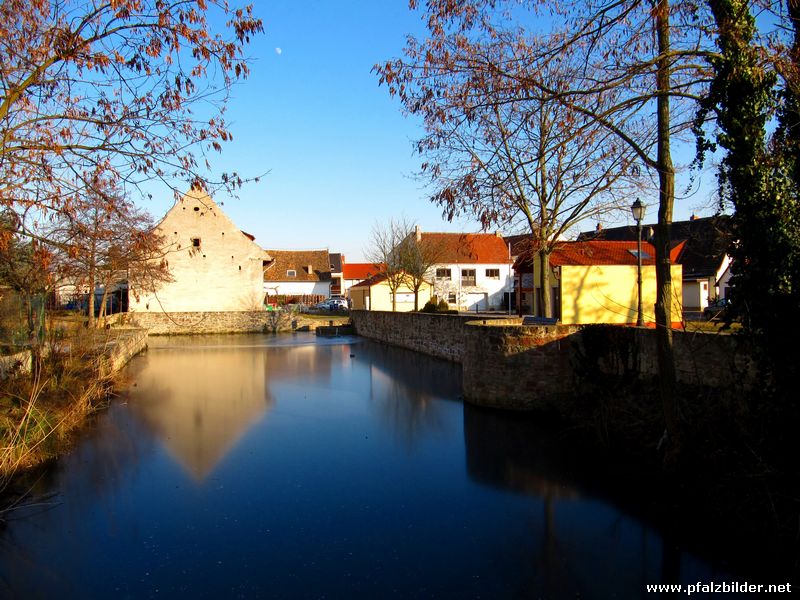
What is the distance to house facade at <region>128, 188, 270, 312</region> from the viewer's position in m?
41.0

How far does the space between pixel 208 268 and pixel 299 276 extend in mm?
26290

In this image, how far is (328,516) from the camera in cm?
744

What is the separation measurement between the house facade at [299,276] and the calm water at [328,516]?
5279 centimetres

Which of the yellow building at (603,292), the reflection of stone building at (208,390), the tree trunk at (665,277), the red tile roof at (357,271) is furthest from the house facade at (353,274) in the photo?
the tree trunk at (665,277)

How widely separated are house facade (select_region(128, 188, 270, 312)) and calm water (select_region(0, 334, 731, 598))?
28643 mm

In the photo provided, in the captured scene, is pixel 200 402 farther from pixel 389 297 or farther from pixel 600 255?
pixel 389 297

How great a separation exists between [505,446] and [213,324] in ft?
107

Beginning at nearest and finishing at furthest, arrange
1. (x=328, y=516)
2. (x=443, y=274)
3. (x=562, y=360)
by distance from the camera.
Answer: (x=328, y=516) < (x=562, y=360) < (x=443, y=274)

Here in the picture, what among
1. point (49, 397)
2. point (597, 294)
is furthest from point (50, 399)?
point (597, 294)

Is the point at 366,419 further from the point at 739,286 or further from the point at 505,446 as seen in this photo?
the point at 739,286

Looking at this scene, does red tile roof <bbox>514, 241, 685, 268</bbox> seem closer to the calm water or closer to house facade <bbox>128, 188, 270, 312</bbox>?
the calm water

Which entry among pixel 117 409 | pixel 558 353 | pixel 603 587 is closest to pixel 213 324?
pixel 117 409

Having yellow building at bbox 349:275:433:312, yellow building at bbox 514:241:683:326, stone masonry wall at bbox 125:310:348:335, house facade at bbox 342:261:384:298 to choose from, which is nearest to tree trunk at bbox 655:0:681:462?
yellow building at bbox 514:241:683:326

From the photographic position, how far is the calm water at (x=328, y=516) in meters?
5.84
